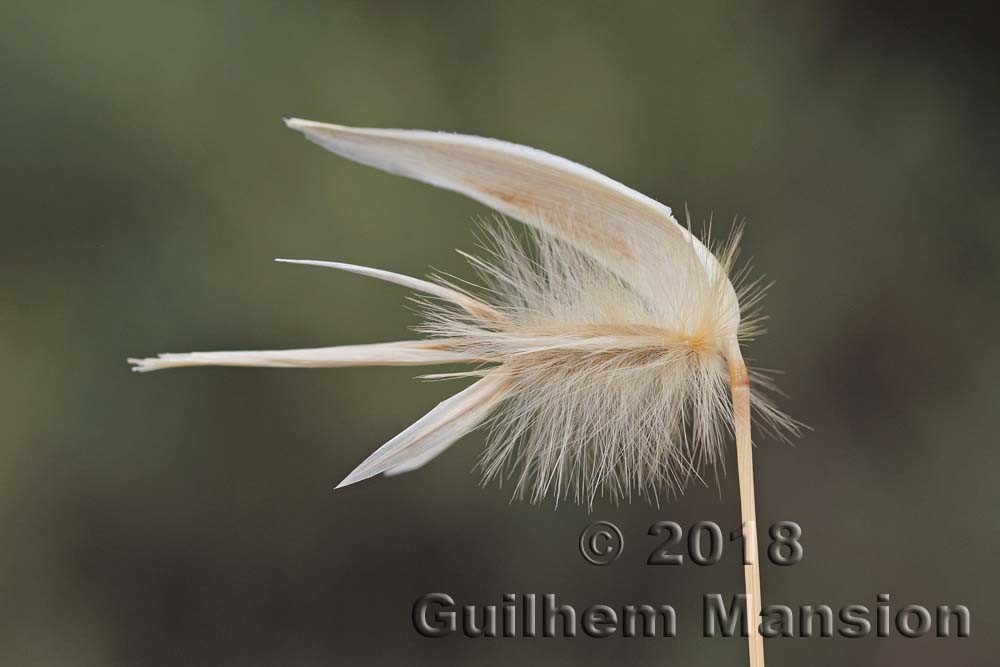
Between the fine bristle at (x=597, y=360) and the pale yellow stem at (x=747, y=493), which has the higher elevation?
the fine bristle at (x=597, y=360)

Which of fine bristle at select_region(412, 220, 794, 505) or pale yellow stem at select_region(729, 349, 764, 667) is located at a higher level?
fine bristle at select_region(412, 220, 794, 505)

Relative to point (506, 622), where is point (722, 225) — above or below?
above

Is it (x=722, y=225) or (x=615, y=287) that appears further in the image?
(x=722, y=225)

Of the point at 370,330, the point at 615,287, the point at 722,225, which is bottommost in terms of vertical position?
the point at 615,287

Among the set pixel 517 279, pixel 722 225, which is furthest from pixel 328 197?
pixel 517 279

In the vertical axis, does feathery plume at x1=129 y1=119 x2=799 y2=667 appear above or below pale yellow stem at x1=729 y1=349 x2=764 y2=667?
above

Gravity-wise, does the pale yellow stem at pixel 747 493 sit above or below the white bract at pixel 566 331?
below

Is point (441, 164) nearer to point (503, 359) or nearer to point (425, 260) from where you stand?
point (503, 359)
